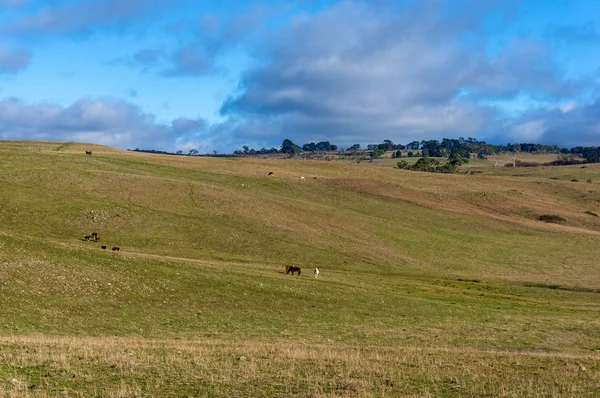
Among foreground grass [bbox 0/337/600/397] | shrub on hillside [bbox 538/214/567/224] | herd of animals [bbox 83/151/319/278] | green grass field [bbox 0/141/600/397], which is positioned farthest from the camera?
shrub on hillside [bbox 538/214/567/224]

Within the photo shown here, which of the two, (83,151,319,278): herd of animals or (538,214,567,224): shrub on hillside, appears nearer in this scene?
(83,151,319,278): herd of animals

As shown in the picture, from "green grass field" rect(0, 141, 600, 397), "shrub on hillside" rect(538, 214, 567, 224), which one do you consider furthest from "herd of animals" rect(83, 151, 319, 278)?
"shrub on hillside" rect(538, 214, 567, 224)

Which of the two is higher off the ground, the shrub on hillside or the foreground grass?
the foreground grass

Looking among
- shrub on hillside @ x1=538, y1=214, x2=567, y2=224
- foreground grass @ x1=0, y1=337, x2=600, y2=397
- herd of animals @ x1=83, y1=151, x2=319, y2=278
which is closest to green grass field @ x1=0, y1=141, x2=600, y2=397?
foreground grass @ x1=0, y1=337, x2=600, y2=397

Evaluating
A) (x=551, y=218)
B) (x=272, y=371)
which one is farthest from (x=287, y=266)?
(x=551, y=218)

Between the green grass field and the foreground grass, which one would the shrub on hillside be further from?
the foreground grass

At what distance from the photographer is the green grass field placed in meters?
20.1

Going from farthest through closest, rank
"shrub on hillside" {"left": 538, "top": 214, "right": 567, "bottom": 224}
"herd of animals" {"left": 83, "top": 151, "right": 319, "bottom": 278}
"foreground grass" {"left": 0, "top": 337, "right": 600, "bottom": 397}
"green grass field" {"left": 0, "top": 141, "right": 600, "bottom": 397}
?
1. "shrub on hillside" {"left": 538, "top": 214, "right": 567, "bottom": 224}
2. "herd of animals" {"left": 83, "top": 151, "right": 319, "bottom": 278}
3. "green grass field" {"left": 0, "top": 141, "right": 600, "bottom": 397}
4. "foreground grass" {"left": 0, "top": 337, "right": 600, "bottom": 397}

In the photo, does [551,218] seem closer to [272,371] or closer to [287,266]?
[287,266]

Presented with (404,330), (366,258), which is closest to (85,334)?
(404,330)

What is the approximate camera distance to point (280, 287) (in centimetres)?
4603

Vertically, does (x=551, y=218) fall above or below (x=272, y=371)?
below

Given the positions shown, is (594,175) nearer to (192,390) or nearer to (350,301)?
(350,301)

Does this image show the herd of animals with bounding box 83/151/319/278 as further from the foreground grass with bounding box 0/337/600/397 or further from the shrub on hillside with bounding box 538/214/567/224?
the shrub on hillside with bounding box 538/214/567/224
